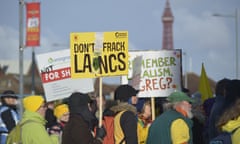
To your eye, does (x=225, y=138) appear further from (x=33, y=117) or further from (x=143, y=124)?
(x=143, y=124)

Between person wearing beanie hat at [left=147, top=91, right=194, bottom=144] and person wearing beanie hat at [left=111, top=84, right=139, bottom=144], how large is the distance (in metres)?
0.50

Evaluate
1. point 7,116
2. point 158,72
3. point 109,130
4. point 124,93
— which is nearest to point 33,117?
point 109,130

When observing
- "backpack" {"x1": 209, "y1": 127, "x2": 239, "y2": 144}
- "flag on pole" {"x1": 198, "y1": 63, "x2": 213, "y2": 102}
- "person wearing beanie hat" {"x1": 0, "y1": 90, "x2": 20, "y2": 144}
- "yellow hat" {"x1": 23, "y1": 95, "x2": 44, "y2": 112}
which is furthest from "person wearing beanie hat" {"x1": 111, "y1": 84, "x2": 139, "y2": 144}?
"flag on pole" {"x1": 198, "y1": 63, "x2": 213, "y2": 102}

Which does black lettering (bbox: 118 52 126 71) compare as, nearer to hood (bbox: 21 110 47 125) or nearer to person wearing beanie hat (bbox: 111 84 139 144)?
person wearing beanie hat (bbox: 111 84 139 144)

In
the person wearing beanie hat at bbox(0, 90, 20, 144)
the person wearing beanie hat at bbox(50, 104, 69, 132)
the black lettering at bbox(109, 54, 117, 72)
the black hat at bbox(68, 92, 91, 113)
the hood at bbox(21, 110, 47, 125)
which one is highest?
the black lettering at bbox(109, 54, 117, 72)

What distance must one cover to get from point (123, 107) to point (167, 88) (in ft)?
17.9

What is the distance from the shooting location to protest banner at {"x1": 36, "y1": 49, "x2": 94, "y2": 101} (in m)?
16.4

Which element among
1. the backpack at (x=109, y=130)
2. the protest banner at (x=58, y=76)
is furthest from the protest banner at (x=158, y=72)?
the backpack at (x=109, y=130)

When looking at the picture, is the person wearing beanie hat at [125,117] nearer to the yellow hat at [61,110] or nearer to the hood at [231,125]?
the yellow hat at [61,110]

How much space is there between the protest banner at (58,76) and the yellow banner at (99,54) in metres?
2.54

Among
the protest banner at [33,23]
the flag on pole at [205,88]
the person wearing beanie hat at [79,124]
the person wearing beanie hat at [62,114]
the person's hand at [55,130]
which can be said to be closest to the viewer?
the person wearing beanie hat at [79,124]

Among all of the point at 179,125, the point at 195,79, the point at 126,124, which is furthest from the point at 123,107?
the point at 195,79

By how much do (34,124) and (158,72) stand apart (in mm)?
6871

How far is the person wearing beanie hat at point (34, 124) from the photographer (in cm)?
995
